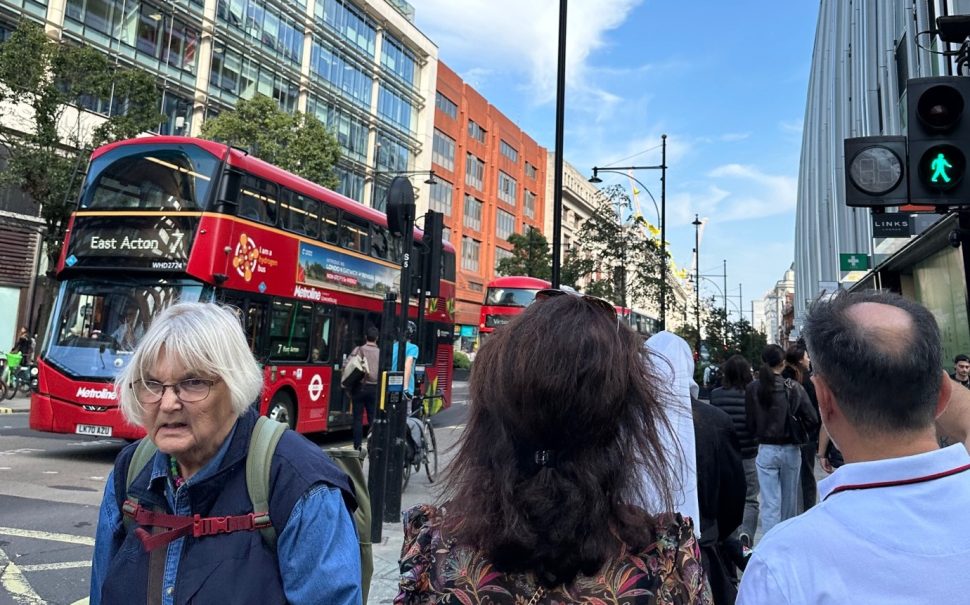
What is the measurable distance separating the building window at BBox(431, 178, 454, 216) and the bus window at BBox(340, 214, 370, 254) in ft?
114

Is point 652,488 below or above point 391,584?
above

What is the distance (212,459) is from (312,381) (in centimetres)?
1085

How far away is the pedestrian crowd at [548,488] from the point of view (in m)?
1.29

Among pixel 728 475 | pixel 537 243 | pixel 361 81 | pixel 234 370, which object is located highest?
pixel 361 81

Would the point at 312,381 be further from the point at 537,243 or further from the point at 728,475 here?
the point at 537,243

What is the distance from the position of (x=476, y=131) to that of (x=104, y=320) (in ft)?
162

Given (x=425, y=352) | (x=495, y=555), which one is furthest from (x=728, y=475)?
(x=425, y=352)

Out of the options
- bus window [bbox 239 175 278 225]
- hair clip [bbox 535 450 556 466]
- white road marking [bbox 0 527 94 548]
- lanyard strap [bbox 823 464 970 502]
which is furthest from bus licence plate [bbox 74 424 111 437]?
lanyard strap [bbox 823 464 970 502]

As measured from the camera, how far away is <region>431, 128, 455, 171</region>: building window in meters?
50.2

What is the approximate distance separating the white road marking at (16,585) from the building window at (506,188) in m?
55.9

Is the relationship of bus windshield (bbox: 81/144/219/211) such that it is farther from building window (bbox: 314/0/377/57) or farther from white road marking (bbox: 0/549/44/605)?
building window (bbox: 314/0/377/57)

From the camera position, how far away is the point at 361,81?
139 feet

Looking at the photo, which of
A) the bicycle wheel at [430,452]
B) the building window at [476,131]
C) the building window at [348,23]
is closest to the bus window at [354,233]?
the bicycle wheel at [430,452]

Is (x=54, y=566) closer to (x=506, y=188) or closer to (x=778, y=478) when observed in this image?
(x=778, y=478)
